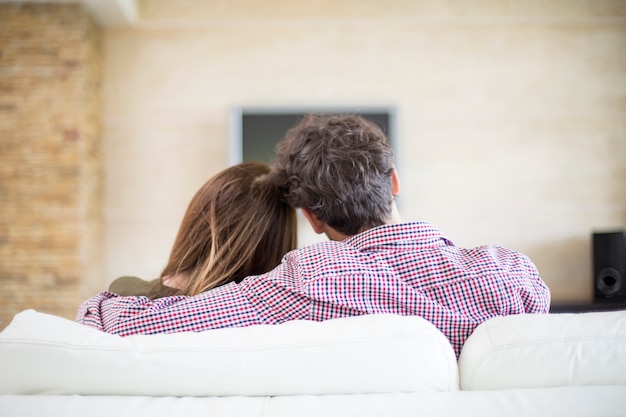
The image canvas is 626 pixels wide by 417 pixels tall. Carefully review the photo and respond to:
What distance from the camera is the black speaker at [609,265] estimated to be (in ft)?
11.7

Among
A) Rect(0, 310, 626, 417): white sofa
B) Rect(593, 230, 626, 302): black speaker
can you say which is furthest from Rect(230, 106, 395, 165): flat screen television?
Rect(0, 310, 626, 417): white sofa

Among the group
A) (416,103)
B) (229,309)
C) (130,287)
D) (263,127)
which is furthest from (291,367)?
(416,103)

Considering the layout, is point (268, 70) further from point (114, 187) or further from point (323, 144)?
point (323, 144)

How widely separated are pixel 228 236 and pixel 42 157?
2561 mm

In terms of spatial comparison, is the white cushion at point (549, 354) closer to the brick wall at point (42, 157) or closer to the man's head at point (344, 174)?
the man's head at point (344, 174)

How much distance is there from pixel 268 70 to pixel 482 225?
169cm

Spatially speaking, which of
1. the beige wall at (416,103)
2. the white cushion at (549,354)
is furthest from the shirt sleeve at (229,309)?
the beige wall at (416,103)

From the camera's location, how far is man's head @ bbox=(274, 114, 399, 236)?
1.25m

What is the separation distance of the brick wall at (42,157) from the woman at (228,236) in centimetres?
227

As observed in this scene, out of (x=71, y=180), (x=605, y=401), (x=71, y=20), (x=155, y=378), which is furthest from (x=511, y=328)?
(x=71, y=20)

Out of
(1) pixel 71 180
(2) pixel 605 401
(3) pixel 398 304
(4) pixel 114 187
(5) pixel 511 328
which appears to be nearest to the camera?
(2) pixel 605 401

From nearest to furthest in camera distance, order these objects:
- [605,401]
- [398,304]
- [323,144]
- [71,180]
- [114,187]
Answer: [605,401], [398,304], [323,144], [71,180], [114,187]

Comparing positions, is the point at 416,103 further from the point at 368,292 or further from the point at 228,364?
the point at 228,364

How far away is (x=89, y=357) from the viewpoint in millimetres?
734
